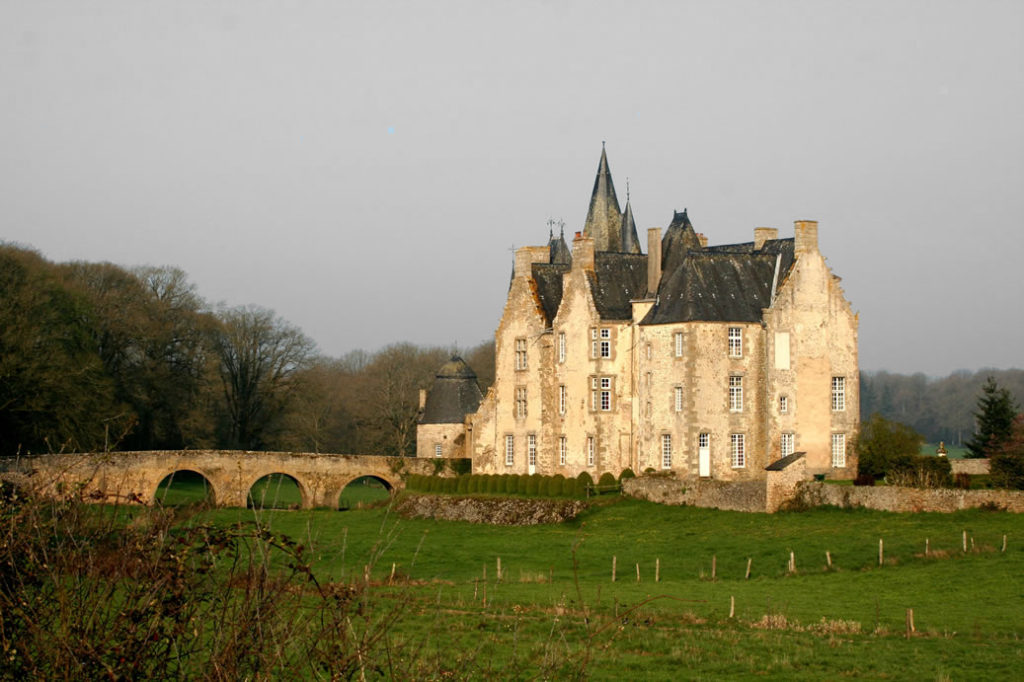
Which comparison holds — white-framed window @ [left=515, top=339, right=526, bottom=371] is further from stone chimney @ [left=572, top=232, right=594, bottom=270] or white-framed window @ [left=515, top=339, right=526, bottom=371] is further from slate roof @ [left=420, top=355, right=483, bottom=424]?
slate roof @ [left=420, top=355, right=483, bottom=424]

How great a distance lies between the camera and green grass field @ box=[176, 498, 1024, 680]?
17719 millimetres

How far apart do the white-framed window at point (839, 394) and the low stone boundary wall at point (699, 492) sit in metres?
5.59

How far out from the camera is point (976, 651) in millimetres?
19031

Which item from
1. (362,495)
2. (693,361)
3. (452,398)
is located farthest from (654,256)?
(362,495)

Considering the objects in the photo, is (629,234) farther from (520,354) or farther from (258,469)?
(258,469)

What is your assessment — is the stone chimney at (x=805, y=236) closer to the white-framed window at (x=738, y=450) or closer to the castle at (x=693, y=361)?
the castle at (x=693, y=361)

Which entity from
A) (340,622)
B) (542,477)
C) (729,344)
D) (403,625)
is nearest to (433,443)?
(542,477)

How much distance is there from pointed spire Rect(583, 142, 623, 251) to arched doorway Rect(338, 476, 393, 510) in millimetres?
13363

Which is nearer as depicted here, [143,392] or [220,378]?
[143,392]

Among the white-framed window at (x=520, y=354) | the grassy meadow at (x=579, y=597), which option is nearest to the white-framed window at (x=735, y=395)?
the grassy meadow at (x=579, y=597)

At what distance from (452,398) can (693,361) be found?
16.6m

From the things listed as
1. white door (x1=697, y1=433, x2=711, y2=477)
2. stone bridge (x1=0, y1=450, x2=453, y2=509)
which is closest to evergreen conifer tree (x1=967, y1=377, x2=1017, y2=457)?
white door (x1=697, y1=433, x2=711, y2=477)

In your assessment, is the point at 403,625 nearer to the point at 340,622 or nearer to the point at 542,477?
the point at 340,622

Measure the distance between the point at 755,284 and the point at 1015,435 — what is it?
11.0 metres
